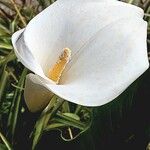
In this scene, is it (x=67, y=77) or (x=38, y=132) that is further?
(x=38, y=132)

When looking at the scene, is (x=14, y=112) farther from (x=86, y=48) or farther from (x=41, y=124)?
(x=86, y=48)

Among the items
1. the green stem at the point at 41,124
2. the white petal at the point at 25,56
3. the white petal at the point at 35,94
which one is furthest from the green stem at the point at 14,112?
the white petal at the point at 25,56

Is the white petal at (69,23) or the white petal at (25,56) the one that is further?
the white petal at (69,23)

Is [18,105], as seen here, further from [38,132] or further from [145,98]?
[145,98]

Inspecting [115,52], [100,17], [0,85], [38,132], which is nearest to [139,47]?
[115,52]

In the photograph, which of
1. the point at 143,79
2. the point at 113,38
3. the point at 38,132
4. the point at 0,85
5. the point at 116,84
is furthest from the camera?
the point at 0,85

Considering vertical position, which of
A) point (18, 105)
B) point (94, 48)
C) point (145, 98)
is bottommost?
point (18, 105)

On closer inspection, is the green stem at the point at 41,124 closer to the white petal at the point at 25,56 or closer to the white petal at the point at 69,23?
the white petal at the point at 69,23
